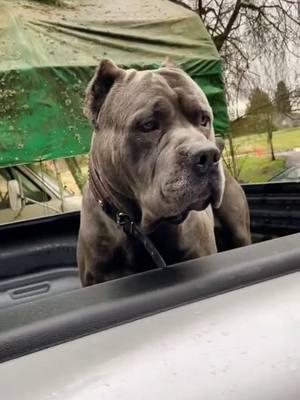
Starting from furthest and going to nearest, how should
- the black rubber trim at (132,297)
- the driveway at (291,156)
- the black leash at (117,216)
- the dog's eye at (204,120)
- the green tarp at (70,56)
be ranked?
the driveway at (291,156), the green tarp at (70,56), the black leash at (117,216), the dog's eye at (204,120), the black rubber trim at (132,297)

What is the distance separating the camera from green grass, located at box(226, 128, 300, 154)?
5954 mm

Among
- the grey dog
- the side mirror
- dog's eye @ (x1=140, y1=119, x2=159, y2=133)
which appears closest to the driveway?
the side mirror

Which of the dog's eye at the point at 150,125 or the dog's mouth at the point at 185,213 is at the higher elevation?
the dog's eye at the point at 150,125

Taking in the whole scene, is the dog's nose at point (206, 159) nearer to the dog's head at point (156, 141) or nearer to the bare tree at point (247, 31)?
the dog's head at point (156, 141)

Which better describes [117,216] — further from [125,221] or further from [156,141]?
[156,141]

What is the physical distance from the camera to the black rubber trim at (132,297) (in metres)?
Answer: 1.03

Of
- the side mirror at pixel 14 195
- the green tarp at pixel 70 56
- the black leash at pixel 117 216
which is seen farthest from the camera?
the side mirror at pixel 14 195

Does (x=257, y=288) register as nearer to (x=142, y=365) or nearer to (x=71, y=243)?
(x=142, y=365)

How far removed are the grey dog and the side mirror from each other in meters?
3.47

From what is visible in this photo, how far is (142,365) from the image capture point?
994 millimetres

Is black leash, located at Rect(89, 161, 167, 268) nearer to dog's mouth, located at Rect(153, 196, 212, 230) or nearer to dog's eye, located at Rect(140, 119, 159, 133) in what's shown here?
dog's mouth, located at Rect(153, 196, 212, 230)

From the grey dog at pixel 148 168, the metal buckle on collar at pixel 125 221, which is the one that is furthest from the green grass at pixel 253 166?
the metal buckle on collar at pixel 125 221

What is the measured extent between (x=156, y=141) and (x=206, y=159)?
22 cm

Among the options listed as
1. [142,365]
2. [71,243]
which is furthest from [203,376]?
[71,243]
